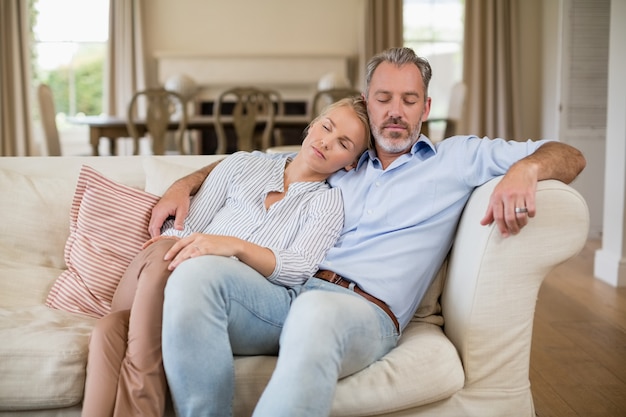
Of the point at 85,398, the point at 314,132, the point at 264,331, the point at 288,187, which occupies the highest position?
the point at 314,132

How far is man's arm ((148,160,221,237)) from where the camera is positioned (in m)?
2.03

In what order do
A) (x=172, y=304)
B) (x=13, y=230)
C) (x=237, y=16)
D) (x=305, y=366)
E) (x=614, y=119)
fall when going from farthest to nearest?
1. (x=237, y=16)
2. (x=614, y=119)
3. (x=13, y=230)
4. (x=172, y=304)
5. (x=305, y=366)

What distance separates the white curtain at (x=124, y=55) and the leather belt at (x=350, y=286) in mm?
5798

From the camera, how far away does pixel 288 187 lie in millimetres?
2043

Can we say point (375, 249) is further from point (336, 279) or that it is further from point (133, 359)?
point (133, 359)

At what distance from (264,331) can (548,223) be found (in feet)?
2.20

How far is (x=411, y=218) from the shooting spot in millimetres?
1880

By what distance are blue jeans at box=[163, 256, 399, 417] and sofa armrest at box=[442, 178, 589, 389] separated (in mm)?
220

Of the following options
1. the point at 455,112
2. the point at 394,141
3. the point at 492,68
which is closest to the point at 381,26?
the point at 492,68

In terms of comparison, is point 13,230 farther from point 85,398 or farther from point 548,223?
point 548,223

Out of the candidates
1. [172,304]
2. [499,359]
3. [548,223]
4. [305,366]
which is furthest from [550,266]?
[172,304]

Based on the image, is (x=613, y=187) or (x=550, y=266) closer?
(x=550, y=266)

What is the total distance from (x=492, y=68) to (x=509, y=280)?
5.93 m

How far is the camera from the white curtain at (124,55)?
23.7 feet
